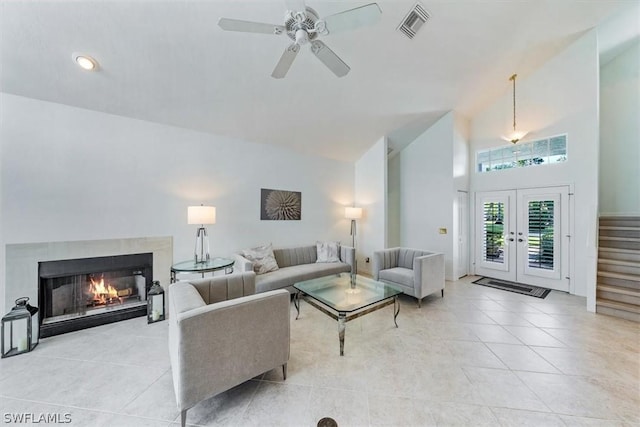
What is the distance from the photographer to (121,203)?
2992mm

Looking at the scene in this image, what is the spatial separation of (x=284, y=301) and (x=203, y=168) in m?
2.74

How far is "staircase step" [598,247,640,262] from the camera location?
3.39 meters

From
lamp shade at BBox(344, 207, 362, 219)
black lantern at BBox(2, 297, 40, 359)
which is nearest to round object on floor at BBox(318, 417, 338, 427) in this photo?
black lantern at BBox(2, 297, 40, 359)

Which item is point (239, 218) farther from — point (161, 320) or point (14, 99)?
point (14, 99)

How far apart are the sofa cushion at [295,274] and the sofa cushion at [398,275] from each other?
0.69 metres

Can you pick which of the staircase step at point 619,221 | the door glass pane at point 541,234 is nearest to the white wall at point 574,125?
the door glass pane at point 541,234

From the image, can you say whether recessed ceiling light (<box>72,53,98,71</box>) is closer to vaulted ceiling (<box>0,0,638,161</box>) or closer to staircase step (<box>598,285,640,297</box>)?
vaulted ceiling (<box>0,0,638,161</box>)

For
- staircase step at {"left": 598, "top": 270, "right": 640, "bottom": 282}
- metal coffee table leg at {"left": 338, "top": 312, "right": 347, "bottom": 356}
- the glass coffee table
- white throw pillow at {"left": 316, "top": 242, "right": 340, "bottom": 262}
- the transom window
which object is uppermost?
the transom window

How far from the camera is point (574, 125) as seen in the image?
3.96 meters

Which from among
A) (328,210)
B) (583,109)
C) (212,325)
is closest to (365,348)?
(212,325)

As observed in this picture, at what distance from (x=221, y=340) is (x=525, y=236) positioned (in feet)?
18.1

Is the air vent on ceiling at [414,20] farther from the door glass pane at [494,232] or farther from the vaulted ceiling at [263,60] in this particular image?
the door glass pane at [494,232]

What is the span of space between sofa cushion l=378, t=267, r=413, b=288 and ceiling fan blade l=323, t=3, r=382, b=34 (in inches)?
124

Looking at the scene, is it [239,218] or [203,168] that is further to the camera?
[239,218]
